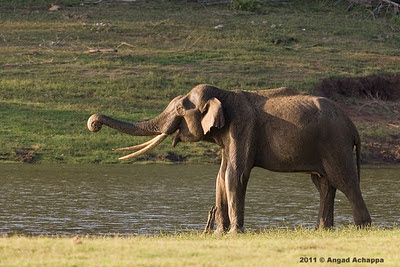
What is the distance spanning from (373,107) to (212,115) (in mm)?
17032

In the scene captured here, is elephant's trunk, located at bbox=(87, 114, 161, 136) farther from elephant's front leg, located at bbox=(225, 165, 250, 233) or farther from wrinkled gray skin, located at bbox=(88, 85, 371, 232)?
elephant's front leg, located at bbox=(225, 165, 250, 233)

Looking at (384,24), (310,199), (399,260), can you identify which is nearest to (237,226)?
(399,260)

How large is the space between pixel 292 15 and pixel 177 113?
2844cm

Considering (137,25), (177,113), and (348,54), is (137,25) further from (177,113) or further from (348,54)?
(177,113)

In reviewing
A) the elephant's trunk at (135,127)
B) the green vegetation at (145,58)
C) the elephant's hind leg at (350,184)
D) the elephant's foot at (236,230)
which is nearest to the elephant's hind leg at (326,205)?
the elephant's hind leg at (350,184)

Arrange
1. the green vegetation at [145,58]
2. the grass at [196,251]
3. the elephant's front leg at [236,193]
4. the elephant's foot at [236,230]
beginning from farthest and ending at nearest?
the green vegetation at [145,58] < the elephant's front leg at [236,193] < the elephant's foot at [236,230] < the grass at [196,251]

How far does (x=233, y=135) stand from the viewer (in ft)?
48.1

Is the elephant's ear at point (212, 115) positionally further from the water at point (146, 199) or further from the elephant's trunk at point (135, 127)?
the water at point (146, 199)

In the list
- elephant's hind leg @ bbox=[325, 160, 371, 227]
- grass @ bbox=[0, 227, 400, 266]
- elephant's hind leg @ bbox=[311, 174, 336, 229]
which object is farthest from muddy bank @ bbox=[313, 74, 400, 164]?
grass @ bbox=[0, 227, 400, 266]

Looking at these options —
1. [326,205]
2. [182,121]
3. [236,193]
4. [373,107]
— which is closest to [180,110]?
[182,121]

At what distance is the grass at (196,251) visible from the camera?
1025 centimetres

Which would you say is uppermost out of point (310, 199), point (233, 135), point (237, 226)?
point (233, 135)

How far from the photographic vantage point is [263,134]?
14.8 m

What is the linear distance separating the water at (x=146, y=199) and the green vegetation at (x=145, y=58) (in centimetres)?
197
